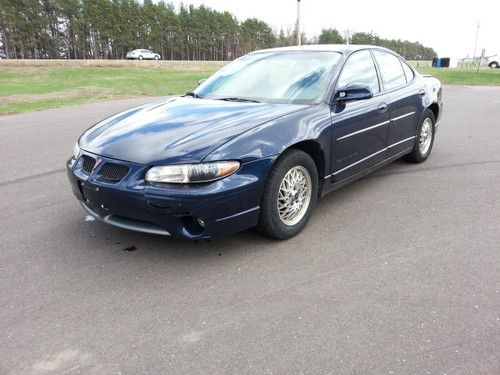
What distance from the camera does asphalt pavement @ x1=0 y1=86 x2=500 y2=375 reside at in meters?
2.37

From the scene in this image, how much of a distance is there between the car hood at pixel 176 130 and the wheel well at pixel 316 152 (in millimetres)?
300

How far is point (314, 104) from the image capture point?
387cm

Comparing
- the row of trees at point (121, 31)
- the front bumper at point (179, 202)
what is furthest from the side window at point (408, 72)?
the row of trees at point (121, 31)

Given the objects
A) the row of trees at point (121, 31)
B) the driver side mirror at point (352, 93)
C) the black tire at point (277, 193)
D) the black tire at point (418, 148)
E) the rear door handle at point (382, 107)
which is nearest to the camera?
the black tire at point (277, 193)

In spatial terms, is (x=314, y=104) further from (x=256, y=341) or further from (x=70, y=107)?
(x=70, y=107)

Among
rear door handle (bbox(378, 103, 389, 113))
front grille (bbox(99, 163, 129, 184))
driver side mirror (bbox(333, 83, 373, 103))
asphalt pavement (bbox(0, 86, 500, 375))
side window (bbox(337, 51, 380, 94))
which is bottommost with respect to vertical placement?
asphalt pavement (bbox(0, 86, 500, 375))

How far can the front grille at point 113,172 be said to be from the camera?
10.4ft

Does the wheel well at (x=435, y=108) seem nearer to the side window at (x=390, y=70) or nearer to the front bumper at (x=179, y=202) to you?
the side window at (x=390, y=70)

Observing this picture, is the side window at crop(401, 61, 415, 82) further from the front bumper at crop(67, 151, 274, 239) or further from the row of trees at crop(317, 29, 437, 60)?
the row of trees at crop(317, 29, 437, 60)

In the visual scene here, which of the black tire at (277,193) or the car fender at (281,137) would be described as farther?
the black tire at (277,193)

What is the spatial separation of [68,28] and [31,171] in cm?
6296

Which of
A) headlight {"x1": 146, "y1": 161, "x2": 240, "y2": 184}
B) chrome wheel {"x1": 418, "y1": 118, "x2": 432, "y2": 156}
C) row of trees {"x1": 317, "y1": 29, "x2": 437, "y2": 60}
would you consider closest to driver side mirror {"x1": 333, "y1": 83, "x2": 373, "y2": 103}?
headlight {"x1": 146, "y1": 161, "x2": 240, "y2": 184}

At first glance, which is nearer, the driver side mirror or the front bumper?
the front bumper

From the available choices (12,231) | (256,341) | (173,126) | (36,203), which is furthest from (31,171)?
(256,341)
